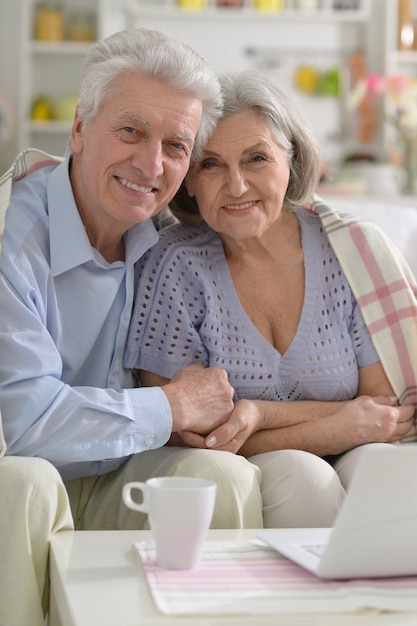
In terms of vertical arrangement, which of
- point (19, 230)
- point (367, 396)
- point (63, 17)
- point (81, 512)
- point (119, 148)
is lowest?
point (81, 512)

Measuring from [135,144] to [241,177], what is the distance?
0.81ft

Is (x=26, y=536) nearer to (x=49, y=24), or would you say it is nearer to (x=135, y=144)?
(x=135, y=144)

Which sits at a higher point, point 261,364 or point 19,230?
point 19,230

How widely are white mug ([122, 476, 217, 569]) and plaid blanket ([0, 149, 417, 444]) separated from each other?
87cm

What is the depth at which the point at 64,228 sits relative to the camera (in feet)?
5.40

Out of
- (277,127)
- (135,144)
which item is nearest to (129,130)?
(135,144)

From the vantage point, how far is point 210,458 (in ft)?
4.81

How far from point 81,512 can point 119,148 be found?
651 mm

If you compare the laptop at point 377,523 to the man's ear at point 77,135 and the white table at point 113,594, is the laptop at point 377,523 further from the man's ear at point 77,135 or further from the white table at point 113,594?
the man's ear at point 77,135

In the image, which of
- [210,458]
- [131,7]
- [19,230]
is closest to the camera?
[210,458]

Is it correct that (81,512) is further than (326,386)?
No

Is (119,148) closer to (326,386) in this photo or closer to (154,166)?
(154,166)

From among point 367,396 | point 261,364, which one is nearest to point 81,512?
point 261,364

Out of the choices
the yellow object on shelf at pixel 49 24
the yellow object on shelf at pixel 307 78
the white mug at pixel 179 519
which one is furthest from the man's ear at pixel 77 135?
the yellow object on shelf at pixel 307 78
